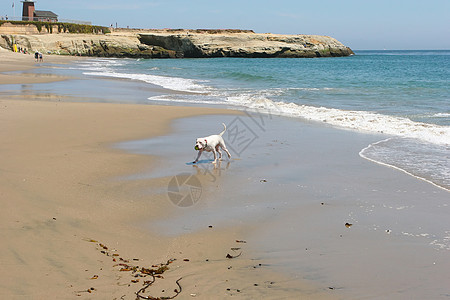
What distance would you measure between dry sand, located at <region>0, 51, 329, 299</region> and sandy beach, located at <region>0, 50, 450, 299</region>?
0.05 ft

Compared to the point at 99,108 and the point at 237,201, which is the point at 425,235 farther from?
the point at 99,108

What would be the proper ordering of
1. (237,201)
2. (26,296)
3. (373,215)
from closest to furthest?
(26,296) < (373,215) < (237,201)

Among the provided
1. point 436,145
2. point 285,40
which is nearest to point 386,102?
point 436,145

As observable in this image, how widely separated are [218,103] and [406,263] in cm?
1348

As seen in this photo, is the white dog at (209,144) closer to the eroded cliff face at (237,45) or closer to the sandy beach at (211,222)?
the sandy beach at (211,222)

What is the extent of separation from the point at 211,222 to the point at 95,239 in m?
1.34

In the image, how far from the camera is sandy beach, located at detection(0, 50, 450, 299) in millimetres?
3906

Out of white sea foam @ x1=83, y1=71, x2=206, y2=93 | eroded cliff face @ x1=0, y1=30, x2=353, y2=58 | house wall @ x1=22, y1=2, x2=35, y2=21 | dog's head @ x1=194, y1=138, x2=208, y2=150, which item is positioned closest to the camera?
dog's head @ x1=194, y1=138, x2=208, y2=150

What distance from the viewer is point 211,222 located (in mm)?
5469

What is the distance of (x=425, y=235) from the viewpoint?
510 centimetres

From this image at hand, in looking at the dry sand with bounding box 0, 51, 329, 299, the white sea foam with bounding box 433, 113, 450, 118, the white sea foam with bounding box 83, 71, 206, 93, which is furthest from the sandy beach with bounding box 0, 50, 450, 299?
the white sea foam with bounding box 83, 71, 206, 93

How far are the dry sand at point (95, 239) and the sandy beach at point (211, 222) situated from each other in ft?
0.05

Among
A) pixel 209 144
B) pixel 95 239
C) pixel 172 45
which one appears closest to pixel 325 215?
pixel 95 239

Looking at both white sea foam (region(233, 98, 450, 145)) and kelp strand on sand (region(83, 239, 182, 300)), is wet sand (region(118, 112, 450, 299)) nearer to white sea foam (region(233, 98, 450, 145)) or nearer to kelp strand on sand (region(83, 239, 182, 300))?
kelp strand on sand (region(83, 239, 182, 300))
